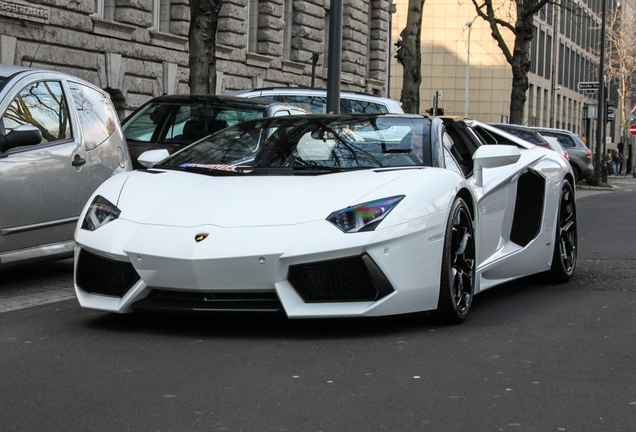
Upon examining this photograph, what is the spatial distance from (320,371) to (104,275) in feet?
4.90

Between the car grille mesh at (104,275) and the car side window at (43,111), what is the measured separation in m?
2.02

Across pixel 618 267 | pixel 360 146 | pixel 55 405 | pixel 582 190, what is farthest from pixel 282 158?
pixel 582 190

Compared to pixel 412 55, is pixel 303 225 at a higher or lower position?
lower

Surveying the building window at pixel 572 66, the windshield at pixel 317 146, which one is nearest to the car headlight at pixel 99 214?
the windshield at pixel 317 146

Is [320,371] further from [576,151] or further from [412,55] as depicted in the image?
[576,151]

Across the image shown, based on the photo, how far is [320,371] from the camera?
171 inches

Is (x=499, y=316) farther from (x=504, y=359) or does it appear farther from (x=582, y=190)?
(x=582, y=190)

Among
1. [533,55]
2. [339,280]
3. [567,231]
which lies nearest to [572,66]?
[533,55]

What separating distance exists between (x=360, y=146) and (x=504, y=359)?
181 centimetres

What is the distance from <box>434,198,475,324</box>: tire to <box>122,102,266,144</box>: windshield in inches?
204

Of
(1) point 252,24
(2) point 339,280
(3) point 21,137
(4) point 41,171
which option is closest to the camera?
(2) point 339,280

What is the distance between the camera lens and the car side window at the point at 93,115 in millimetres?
7781

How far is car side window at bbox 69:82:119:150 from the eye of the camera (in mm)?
7781

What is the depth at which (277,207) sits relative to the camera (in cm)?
514
